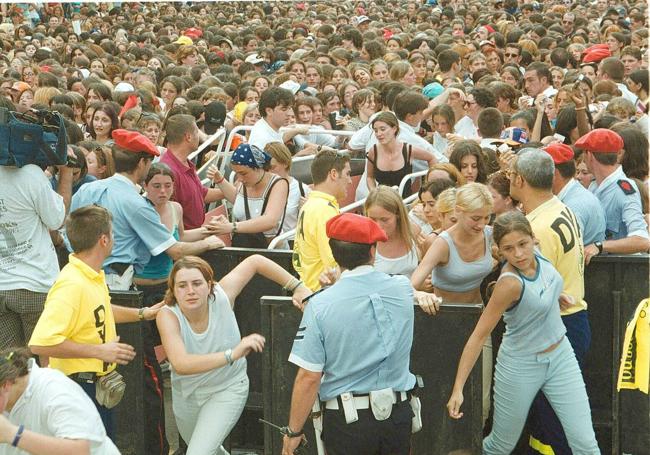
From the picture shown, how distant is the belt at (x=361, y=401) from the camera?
215 inches

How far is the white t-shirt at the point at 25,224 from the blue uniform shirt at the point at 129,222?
386 mm

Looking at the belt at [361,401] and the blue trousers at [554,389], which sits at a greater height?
the belt at [361,401]

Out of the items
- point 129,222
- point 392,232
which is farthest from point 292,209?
point 392,232

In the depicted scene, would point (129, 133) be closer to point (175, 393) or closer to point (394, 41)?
point (175, 393)

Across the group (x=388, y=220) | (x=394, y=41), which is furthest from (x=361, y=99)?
(x=394, y=41)

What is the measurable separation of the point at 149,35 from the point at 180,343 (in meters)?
18.8

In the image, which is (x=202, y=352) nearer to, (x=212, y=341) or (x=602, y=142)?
(x=212, y=341)

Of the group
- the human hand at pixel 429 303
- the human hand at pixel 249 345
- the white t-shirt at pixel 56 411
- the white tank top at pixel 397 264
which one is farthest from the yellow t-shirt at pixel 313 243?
the white t-shirt at pixel 56 411

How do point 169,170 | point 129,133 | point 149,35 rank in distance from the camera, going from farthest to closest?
point 149,35, point 169,170, point 129,133

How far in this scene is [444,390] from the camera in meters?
6.17

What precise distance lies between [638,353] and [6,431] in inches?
134

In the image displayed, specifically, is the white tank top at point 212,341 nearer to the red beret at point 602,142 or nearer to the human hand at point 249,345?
the human hand at point 249,345

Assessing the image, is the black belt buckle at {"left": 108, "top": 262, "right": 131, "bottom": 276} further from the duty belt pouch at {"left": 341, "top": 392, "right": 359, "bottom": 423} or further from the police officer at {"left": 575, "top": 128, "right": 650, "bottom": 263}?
the police officer at {"left": 575, "top": 128, "right": 650, "bottom": 263}

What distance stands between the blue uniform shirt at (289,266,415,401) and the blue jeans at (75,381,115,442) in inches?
53.0
